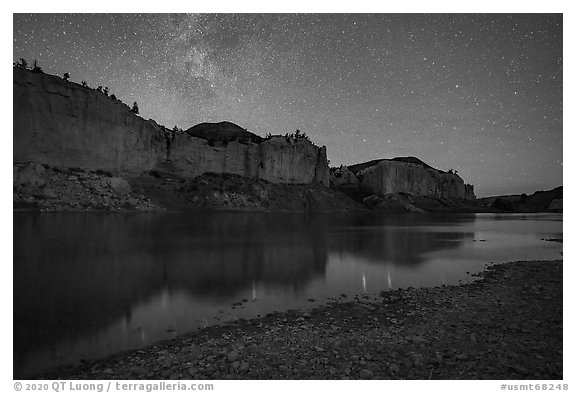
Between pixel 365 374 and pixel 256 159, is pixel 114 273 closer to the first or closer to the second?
pixel 365 374

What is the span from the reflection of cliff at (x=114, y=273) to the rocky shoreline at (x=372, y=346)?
1.64 meters

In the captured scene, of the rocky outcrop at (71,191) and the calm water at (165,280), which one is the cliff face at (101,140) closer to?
the rocky outcrop at (71,191)

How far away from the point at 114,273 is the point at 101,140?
38880 mm

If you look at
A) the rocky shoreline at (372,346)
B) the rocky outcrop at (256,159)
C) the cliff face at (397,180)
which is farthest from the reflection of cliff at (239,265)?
the cliff face at (397,180)

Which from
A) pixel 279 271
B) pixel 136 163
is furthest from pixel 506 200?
pixel 279 271

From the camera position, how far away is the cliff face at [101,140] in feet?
113

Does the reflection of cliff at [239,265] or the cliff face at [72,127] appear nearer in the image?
the reflection of cliff at [239,265]

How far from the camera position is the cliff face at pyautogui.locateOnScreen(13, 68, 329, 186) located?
34562mm

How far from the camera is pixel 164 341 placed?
438cm

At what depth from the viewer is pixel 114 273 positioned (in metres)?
8.34

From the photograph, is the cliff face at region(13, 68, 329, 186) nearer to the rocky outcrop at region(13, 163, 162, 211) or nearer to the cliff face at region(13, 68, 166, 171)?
the cliff face at region(13, 68, 166, 171)

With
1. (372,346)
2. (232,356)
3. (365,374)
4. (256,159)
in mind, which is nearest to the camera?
(365,374)

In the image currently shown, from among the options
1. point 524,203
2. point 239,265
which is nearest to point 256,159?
point 239,265

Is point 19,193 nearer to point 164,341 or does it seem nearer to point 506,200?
point 164,341
